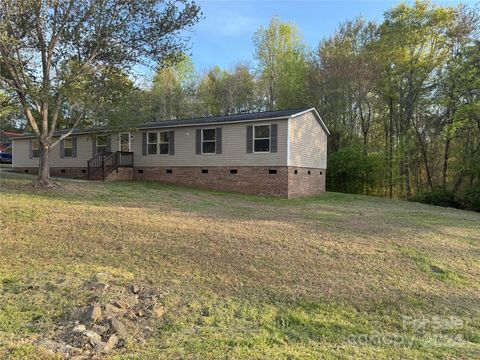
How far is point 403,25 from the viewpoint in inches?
894

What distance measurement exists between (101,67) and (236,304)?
10150 millimetres

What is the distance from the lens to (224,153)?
17.3 metres

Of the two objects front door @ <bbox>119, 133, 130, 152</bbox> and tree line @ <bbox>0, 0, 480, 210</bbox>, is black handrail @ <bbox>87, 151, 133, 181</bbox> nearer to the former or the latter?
front door @ <bbox>119, 133, 130, 152</bbox>

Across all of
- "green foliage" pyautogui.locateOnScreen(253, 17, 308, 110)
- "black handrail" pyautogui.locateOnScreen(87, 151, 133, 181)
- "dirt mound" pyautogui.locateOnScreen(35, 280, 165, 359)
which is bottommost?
Result: "dirt mound" pyautogui.locateOnScreen(35, 280, 165, 359)

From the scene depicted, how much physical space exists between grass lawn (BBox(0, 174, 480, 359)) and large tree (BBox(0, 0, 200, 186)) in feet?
12.7

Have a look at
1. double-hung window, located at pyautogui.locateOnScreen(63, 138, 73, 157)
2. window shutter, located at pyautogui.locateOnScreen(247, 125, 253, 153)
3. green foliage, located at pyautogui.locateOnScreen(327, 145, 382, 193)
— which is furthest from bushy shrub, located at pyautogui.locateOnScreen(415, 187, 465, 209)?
double-hung window, located at pyautogui.locateOnScreen(63, 138, 73, 157)

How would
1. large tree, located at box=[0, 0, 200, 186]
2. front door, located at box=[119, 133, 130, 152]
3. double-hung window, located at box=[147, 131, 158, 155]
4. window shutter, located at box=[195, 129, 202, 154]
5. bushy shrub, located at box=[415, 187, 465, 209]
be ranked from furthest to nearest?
front door, located at box=[119, 133, 130, 152] < bushy shrub, located at box=[415, 187, 465, 209] < double-hung window, located at box=[147, 131, 158, 155] < window shutter, located at box=[195, 129, 202, 154] < large tree, located at box=[0, 0, 200, 186]

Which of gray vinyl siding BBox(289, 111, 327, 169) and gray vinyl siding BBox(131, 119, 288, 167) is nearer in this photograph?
gray vinyl siding BBox(131, 119, 288, 167)

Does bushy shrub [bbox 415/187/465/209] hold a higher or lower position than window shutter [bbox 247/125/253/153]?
lower

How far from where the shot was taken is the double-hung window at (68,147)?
850 inches

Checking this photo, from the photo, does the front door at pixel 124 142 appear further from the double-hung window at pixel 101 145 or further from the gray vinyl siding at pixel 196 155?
the double-hung window at pixel 101 145

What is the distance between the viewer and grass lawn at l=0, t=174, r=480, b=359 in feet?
12.4

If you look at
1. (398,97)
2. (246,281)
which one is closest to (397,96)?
(398,97)

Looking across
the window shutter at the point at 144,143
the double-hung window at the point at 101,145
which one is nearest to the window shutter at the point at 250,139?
the window shutter at the point at 144,143
